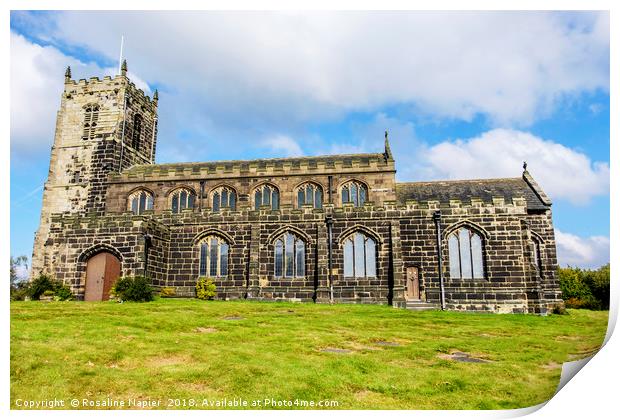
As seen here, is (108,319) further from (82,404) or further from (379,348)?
(379,348)

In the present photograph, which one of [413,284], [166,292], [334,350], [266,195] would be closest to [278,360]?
[334,350]

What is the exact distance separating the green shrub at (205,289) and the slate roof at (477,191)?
1334 cm

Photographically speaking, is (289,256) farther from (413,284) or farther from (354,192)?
(354,192)

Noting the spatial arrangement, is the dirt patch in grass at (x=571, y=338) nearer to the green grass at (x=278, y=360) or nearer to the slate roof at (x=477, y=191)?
the green grass at (x=278, y=360)

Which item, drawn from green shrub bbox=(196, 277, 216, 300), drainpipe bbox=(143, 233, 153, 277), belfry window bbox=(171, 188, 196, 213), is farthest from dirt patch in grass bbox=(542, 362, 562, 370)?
belfry window bbox=(171, 188, 196, 213)

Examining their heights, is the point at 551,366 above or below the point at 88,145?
below

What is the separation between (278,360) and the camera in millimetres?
12461

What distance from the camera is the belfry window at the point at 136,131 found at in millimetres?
41922

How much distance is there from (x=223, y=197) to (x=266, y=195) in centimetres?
328

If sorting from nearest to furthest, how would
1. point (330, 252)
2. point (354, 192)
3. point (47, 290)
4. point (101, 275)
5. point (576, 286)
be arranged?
1. point (47, 290)
2. point (101, 275)
3. point (330, 252)
4. point (354, 192)
5. point (576, 286)

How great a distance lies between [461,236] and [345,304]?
788 centimetres

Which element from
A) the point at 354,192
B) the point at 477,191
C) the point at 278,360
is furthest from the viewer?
the point at 354,192
